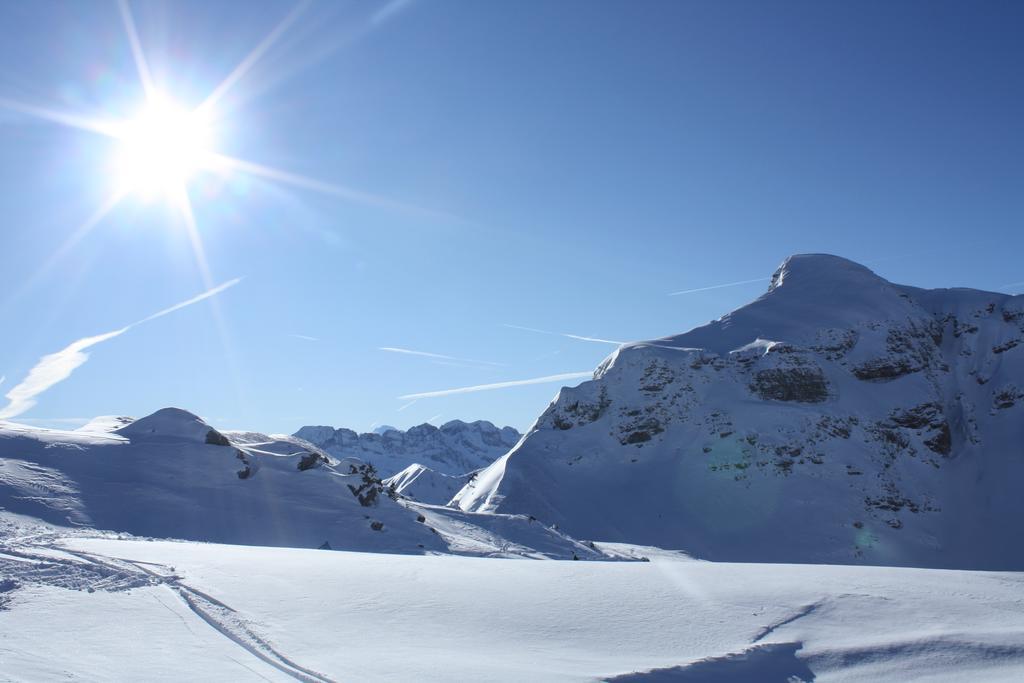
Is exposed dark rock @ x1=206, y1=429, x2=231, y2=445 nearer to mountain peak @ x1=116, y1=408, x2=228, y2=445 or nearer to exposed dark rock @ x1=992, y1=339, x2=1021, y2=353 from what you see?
mountain peak @ x1=116, y1=408, x2=228, y2=445

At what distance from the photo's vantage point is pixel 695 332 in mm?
62469

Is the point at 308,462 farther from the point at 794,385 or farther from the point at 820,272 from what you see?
the point at 820,272

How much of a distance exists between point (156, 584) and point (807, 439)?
48.9m

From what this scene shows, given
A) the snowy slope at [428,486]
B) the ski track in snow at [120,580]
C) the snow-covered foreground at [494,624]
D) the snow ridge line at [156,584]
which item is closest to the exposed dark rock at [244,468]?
the ski track in snow at [120,580]

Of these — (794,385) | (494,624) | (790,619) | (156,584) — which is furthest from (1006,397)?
(156,584)

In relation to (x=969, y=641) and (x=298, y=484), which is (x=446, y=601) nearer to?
(x=969, y=641)

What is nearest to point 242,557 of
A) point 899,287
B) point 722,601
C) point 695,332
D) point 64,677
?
point 64,677

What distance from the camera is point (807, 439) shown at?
49344mm

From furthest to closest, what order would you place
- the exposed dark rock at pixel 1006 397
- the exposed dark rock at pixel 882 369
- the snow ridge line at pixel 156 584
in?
1. the exposed dark rock at pixel 882 369
2. the exposed dark rock at pixel 1006 397
3. the snow ridge line at pixel 156 584

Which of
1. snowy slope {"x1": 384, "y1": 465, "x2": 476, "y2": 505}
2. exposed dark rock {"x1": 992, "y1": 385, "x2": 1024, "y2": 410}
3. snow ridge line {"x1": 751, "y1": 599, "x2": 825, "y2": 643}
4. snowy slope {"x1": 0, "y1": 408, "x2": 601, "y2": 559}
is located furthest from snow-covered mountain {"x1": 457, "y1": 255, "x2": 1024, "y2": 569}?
snowy slope {"x1": 384, "y1": 465, "x2": 476, "y2": 505}

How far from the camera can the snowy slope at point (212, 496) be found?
23.2m

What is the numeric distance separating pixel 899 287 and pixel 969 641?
68429 mm

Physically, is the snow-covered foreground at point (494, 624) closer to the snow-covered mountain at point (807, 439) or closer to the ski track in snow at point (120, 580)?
the ski track in snow at point (120, 580)

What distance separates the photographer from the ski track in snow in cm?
698
